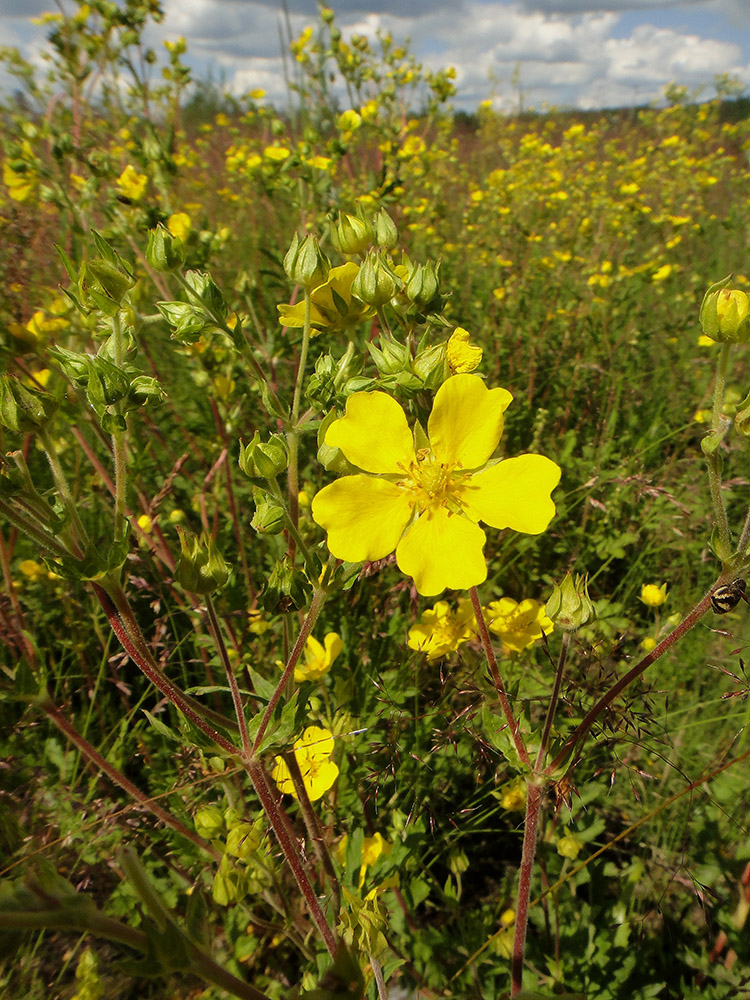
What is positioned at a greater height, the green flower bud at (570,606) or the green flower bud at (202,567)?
the green flower bud at (202,567)

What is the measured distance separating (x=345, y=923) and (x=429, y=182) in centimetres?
782

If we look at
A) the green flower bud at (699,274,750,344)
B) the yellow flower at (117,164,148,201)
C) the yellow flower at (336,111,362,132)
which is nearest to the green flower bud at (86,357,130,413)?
the green flower bud at (699,274,750,344)

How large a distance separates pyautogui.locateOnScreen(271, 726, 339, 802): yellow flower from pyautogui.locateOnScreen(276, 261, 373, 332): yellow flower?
125 cm

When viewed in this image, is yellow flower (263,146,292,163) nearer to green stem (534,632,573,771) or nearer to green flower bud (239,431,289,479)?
green flower bud (239,431,289,479)

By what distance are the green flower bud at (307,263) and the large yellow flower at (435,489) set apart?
46cm

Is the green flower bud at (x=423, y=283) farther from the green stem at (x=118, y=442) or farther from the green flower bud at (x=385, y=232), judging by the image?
the green stem at (x=118, y=442)

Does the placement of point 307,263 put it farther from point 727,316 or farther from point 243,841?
point 243,841

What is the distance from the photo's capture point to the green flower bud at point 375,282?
1544 millimetres

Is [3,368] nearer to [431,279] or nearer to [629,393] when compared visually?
[431,279]

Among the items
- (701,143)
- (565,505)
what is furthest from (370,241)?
(701,143)

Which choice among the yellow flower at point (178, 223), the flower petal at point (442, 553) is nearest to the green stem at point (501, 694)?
the flower petal at point (442, 553)

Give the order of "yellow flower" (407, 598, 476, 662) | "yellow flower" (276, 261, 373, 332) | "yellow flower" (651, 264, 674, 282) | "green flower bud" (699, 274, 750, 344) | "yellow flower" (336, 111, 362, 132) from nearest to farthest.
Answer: "green flower bud" (699, 274, 750, 344)
"yellow flower" (276, 261, 373, 332)
"yellow flower" (407, 598, 476, 662)
"yellow flower" (336, 111, 362, 132)
"yellow flower" (651, 264, 674, 282)

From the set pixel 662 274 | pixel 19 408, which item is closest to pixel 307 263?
pixel 19 408

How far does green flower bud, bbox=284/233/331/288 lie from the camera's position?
1.63 m
